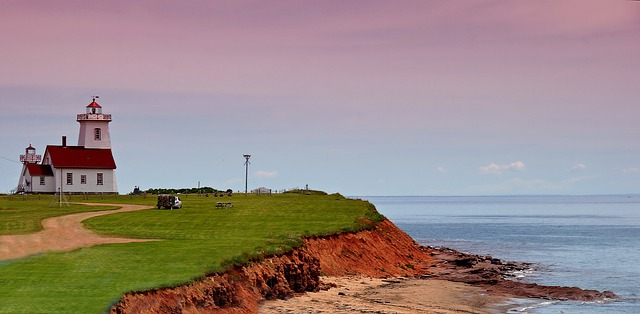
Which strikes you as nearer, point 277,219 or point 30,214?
point 277,219

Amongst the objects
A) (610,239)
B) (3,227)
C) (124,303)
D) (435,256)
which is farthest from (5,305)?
(610,239)

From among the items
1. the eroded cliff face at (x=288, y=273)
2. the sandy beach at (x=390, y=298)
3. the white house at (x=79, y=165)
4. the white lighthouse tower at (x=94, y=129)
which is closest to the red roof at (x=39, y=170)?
the white house at (x=79, y=165)

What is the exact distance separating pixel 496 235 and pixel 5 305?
90.8 metres

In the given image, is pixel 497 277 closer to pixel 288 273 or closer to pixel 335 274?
pixel 335 274

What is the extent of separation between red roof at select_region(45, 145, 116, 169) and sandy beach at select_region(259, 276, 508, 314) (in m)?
73.4

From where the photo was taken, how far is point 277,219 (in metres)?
58.4

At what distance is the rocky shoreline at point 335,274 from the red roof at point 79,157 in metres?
57.3

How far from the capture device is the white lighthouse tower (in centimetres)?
11619

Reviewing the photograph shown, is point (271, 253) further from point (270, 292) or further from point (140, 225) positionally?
point (140, 225)

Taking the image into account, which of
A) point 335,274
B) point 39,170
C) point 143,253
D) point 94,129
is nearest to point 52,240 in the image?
point 143,253

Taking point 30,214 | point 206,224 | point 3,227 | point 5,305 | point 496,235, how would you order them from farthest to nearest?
point 496,235
point 30,214
point 206,224
point 3,227
point 5,305

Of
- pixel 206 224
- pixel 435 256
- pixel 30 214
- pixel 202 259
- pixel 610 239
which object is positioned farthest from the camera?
pixel 610 239

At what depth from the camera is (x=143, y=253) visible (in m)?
36.5

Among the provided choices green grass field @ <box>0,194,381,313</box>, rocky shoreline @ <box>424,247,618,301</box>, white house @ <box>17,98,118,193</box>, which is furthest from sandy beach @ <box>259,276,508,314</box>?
white house @ <box>17,98,118,193</box>
